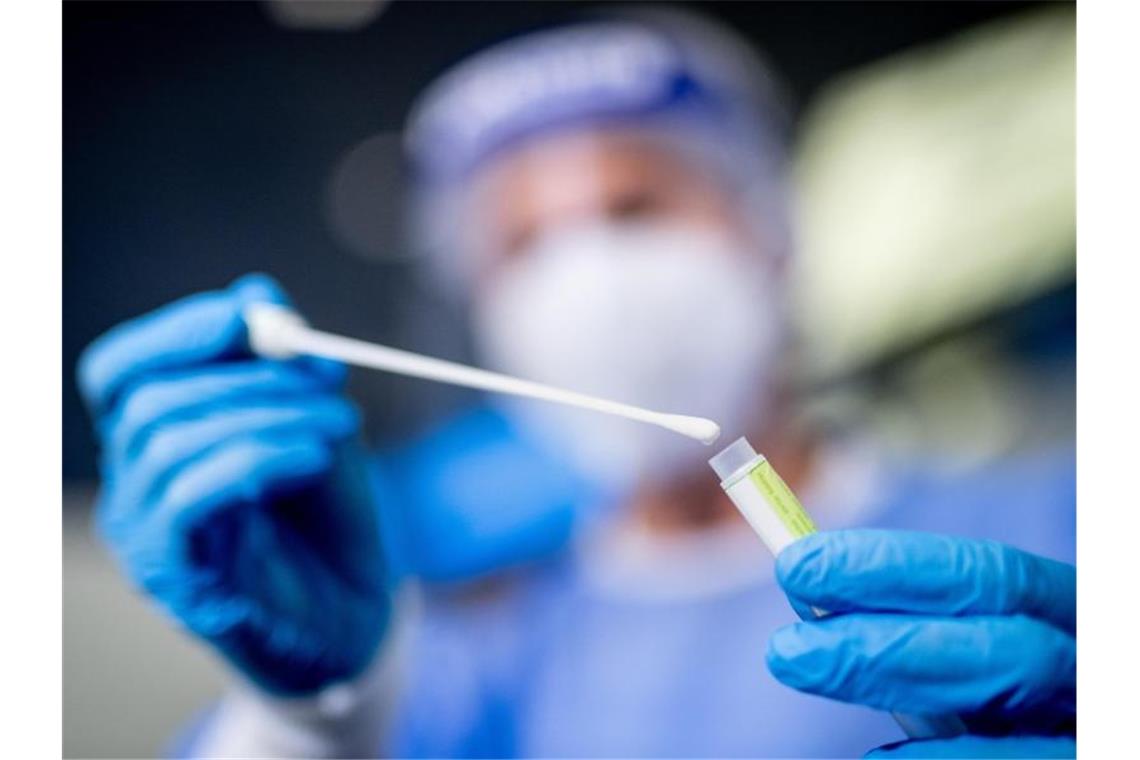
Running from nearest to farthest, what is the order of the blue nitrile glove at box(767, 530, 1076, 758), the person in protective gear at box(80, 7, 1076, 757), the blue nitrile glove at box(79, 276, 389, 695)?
the blue nitrile glove at box(767, 530, 1076, 758) < the blue nitrile glove at box(79, 276, 389, 695) < the person in protective gear at box(80, 7, 1076, 757)

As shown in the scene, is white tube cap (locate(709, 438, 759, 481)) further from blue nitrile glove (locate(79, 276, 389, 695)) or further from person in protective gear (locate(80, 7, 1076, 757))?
blue nitrile glove (locate(79, 276, 389, 695))

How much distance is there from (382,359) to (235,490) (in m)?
0.25

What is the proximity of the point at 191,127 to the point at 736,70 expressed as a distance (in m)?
0.81

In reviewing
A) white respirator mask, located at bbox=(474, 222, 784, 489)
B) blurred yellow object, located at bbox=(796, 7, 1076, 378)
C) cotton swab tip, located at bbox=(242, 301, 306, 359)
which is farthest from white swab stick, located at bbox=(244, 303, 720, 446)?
blurred yellow object, located at bbox=(796, 7, 1076, 378)

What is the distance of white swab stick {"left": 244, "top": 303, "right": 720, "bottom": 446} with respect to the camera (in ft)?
4.21

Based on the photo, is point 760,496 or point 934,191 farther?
point 934,191

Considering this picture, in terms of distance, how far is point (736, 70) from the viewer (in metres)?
1.66

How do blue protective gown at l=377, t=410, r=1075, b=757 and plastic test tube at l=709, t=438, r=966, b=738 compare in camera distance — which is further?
blue protective gown at l=377, t=410, r=1075, b=757

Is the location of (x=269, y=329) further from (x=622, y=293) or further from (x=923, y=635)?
(x=923, y=635)

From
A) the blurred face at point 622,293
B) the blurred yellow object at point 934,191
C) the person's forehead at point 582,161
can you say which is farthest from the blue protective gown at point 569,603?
the person's forehead at point 582,161

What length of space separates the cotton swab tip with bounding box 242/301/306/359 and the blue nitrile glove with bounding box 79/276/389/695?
0.02 meters

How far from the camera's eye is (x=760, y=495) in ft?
4.02

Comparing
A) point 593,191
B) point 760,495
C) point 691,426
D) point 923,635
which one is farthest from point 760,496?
point 593,191

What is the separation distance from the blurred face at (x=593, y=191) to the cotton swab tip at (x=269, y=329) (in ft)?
1.02
